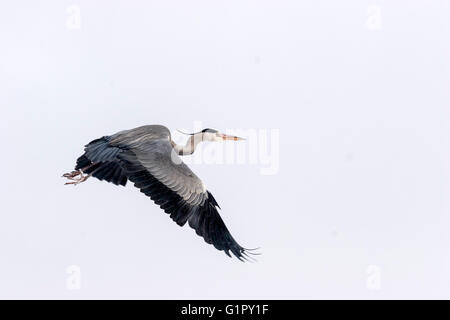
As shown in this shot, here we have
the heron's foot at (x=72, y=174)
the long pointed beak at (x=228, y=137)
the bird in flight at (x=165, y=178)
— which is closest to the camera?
the bird in flight at (x=165, y=178)

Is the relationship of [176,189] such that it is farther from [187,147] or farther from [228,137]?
[228,137]

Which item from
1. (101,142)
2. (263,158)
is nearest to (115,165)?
(101,142)

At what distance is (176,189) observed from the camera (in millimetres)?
14414

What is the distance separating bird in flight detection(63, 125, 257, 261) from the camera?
14289mm

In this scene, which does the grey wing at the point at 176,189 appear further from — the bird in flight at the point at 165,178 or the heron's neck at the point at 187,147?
the heron's neck at the point at 187,147

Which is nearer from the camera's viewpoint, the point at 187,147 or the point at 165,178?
the point at 165,178

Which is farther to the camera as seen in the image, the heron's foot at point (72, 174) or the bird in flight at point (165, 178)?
the heron's foot at point (72, 174)

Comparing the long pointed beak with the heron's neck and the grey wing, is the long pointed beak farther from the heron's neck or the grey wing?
the grey wing

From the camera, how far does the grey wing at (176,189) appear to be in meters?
14.3

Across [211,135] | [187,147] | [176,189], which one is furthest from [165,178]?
[211,135]

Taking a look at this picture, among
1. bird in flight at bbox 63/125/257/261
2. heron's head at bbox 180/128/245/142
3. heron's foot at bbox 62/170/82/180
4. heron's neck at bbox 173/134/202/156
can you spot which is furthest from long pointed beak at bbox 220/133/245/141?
heron's foot at bbox 62/170/82/180

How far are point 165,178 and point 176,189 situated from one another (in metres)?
0.23

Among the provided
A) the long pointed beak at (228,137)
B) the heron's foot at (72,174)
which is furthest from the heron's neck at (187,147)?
the heron's foot at (72,174)

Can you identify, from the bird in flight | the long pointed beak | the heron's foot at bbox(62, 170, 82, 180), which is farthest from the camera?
the long pointed beak
